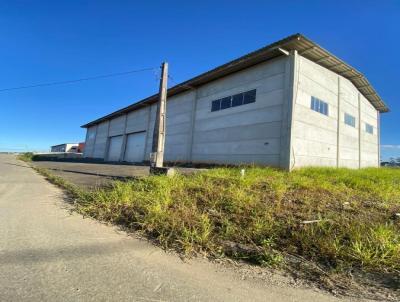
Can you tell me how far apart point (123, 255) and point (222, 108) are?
51.8 feet

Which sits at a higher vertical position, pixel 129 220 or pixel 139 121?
pixel 139 121

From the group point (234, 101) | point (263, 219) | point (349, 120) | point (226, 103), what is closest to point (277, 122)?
point (234, 101)

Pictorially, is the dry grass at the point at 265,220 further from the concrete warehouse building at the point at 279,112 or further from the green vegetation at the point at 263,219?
the concrete warehouse building at the point at 279,112

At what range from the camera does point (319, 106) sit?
647 inches

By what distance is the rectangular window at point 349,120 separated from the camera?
19.3m

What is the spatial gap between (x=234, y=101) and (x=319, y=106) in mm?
5238

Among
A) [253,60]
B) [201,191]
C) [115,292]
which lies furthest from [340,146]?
[115,292]

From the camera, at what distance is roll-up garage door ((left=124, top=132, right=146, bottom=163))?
2743 centimetres

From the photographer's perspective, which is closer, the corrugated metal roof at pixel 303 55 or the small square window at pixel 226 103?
the corrugated metal roof at pixel 303 55

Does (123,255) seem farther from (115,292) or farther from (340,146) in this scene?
(340,146)

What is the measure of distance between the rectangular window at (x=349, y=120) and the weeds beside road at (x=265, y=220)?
13.3 m

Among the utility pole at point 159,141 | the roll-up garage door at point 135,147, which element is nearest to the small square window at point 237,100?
the utility pole at point 159,141

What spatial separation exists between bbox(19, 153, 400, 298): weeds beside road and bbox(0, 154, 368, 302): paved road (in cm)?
53

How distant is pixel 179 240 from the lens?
3.83 metres
